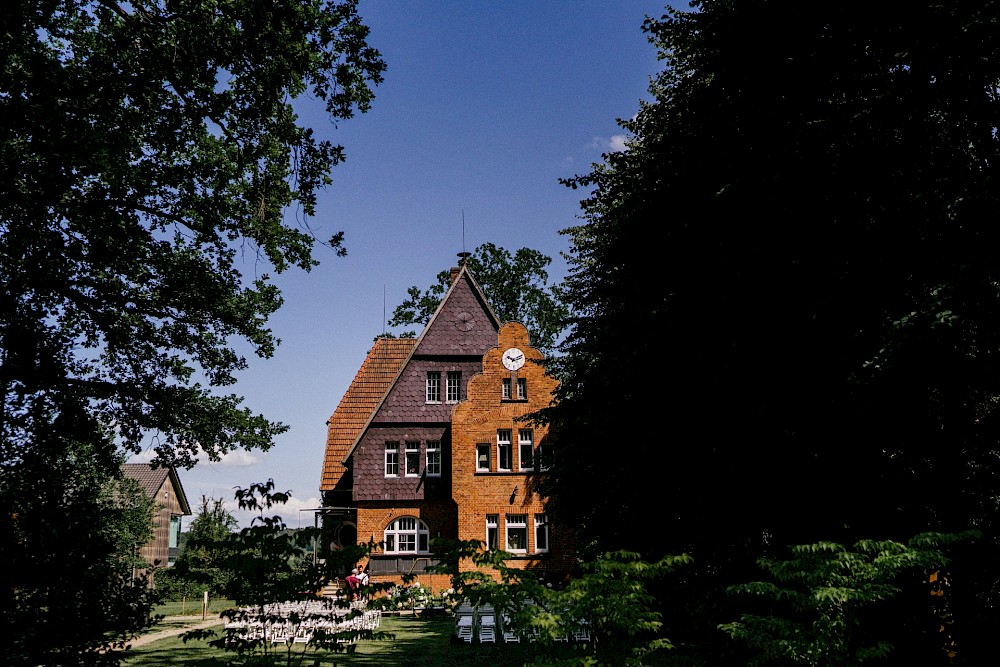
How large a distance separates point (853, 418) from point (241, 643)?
9461 millimetres

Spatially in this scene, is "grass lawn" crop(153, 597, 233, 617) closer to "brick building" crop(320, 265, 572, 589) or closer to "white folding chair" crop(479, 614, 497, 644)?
"brick building" crop(320, 265, 572, 589)

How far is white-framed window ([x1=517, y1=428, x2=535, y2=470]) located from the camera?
3203 cm

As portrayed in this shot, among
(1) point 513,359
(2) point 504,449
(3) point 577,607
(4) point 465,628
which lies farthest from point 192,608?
(3) point 577,607

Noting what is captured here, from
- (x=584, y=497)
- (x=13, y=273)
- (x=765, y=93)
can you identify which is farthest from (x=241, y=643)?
(x=765, y=93)

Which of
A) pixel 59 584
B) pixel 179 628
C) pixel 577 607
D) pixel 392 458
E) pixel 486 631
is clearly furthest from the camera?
pixel 392 458

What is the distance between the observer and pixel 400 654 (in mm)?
17938

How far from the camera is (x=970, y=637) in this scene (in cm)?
1024


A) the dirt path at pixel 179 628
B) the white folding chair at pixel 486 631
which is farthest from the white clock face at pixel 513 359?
the dirt path at pixel 179 628

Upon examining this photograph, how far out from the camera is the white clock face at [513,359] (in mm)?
32594

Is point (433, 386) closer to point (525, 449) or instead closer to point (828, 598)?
point (525, 449)

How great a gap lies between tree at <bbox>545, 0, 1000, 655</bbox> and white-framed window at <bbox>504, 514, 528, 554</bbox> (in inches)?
643

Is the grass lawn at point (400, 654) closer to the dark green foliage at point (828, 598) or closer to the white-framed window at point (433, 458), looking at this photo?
the dark green foliage at point (828, 598)

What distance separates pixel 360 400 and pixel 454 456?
7606mm

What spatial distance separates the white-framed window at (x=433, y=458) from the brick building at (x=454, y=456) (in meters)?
0.05
